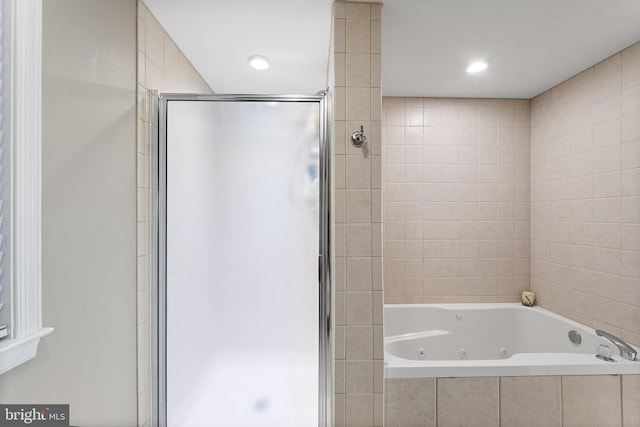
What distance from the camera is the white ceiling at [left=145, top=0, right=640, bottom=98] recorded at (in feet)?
4.79

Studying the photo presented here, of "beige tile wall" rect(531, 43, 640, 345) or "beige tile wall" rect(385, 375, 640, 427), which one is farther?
"beige tile wall" rect(531, 43, 640, 345)

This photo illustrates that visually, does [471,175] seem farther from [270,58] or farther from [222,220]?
[222,220]

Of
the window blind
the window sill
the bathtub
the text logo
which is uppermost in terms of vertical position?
the window blind

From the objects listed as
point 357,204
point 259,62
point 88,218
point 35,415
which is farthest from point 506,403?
point 259,62

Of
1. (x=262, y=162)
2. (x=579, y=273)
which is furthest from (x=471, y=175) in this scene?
(x=262, y=162)

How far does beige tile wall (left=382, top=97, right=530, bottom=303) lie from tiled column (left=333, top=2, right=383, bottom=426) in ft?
4.10

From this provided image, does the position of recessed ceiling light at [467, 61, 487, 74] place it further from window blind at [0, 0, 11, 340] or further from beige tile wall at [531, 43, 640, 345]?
window blind at [0, 0, 11, 340]

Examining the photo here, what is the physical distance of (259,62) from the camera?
2.00 meters

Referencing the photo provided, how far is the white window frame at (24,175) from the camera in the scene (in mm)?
809

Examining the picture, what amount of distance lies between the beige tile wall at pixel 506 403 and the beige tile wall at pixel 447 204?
109 centimetres

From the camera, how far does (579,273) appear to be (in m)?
2.14

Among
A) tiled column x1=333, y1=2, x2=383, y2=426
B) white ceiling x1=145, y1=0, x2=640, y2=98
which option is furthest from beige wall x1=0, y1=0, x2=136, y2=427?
tiled column x1=333, y1=2, x2=383, y2=426

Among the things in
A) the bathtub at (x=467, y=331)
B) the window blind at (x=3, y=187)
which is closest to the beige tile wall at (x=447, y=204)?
the bathtub at (x=467, y=331)

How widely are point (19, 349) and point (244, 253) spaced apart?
2.83ft
